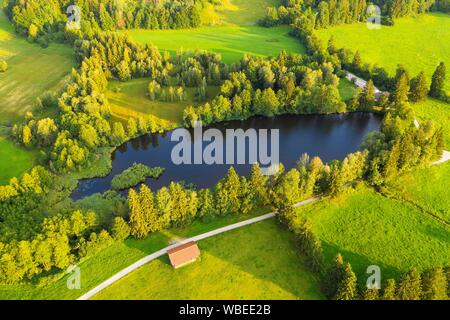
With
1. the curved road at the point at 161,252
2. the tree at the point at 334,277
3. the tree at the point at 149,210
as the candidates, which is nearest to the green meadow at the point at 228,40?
the curved road at the point at 161,252

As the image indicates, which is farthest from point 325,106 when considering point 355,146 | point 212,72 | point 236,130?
point 212,72

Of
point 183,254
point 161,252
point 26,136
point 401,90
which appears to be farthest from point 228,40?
point 183,254

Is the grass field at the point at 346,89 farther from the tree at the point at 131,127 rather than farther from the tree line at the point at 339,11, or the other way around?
the tree at the point at 131,127

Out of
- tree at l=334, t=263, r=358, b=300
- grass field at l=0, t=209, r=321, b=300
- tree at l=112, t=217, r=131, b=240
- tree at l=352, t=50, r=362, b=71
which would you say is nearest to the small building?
grass field at l=0, t=209, r=321, b=300

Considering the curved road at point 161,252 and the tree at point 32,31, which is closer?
the curved road at point 161,252

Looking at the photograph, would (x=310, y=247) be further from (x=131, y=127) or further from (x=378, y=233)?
(x=131, y=127)

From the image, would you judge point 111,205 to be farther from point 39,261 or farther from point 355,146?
point 355,146

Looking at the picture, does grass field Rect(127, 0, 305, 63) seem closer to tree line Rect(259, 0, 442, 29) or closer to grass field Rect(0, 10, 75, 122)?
tree line Rect(259, 0, 442, 29)
